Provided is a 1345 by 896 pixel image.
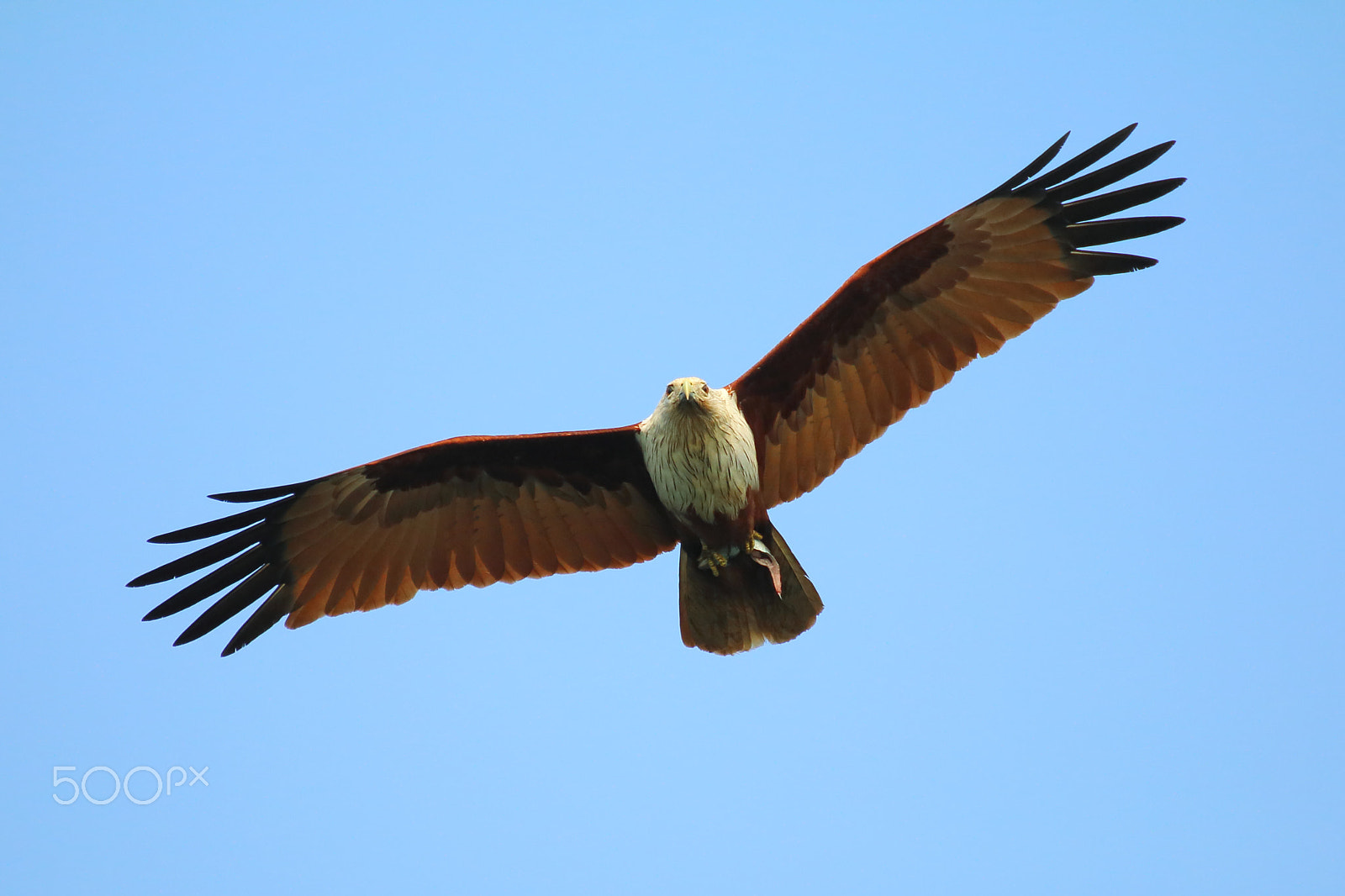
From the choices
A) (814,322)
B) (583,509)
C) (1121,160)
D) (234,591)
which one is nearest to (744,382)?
(814,322)

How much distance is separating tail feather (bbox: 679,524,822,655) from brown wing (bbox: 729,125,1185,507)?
1.88ft

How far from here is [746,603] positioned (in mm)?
7301

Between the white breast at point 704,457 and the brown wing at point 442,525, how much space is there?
400 millimetres

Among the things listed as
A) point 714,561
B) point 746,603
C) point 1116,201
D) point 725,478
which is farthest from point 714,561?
point 1116,201

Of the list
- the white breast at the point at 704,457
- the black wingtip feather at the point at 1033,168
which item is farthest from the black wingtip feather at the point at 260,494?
the black wingtip feather at the point at 1033,168

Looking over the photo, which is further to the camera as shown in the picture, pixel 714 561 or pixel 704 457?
pixel 714 561

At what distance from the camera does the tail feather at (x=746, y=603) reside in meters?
7.18

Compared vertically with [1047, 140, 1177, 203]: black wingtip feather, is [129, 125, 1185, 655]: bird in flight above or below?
below

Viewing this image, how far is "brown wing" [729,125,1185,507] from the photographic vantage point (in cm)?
736

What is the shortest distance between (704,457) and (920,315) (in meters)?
1.80

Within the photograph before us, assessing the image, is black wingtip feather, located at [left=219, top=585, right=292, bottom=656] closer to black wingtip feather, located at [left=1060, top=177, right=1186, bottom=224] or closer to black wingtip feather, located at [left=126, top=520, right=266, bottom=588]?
black wingtip feather, located at [left=126, top=520, right=266, bottom=588]

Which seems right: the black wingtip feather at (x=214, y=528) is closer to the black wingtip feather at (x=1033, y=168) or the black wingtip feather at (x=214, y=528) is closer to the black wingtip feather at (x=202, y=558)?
the black wingtip feather at (x=202, y=558)

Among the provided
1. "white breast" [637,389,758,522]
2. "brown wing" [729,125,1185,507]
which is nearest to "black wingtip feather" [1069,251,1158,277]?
"brown wing" [729,125,1185,507]

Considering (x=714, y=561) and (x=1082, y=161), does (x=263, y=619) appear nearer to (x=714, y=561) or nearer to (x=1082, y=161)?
(x=714, y=561)
